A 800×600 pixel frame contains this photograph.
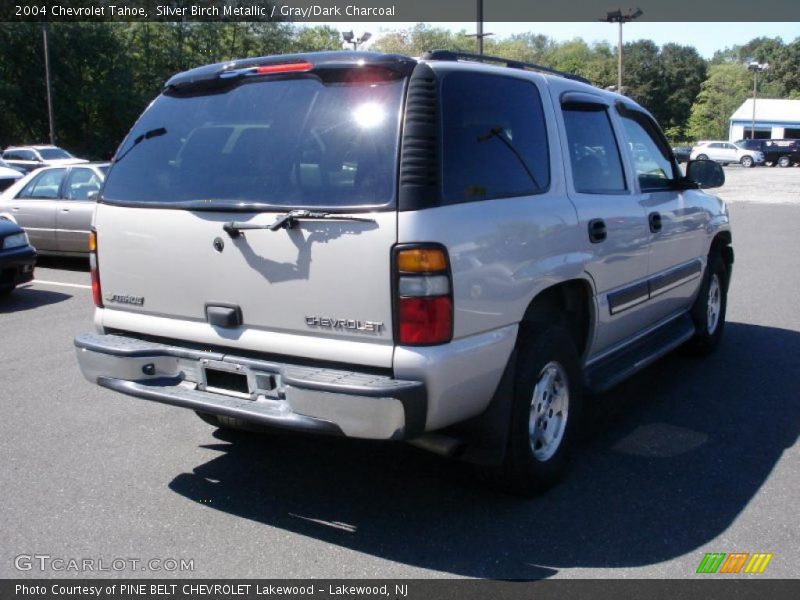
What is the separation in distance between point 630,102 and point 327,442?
304 cm

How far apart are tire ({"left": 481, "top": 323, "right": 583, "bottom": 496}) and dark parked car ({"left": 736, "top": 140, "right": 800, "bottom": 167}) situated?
2188 inches

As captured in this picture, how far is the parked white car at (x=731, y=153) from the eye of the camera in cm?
5375

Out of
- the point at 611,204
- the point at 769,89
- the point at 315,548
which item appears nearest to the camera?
the point at 315,548

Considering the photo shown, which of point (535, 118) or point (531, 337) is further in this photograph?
point (535, 118)

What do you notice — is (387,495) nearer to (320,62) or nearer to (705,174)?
(320,62)

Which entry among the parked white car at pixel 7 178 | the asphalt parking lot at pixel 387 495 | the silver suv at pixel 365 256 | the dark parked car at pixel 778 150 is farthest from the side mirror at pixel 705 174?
the dark parked car at pixel 778 150

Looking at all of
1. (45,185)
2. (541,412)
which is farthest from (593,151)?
(45,185)

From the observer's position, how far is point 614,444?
15.4 ft

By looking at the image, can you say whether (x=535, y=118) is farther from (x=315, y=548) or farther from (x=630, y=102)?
(x=315, y=548)

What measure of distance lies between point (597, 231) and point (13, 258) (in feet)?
23.3

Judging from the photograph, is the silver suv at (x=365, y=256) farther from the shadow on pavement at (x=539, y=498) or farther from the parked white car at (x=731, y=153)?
the parked white car at (x=731, y=153)

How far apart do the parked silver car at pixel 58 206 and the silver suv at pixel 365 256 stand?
294 inches
